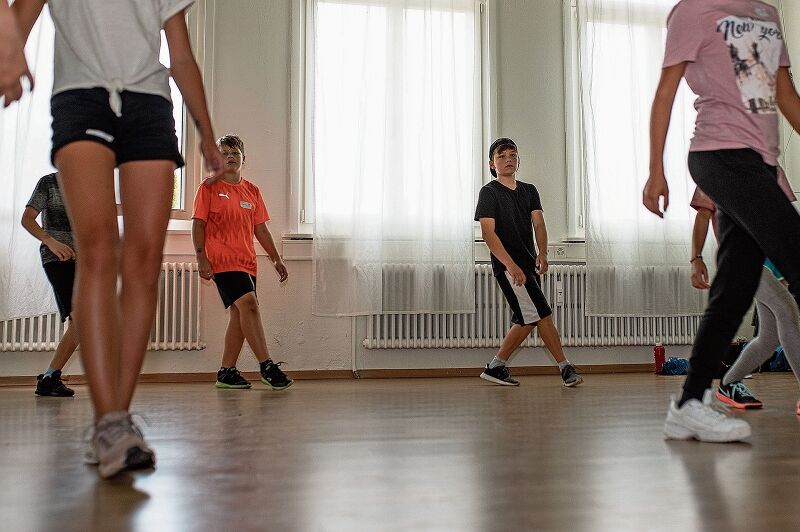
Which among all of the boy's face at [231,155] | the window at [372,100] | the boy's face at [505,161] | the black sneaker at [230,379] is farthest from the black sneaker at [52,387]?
the boy's face at [505,161]

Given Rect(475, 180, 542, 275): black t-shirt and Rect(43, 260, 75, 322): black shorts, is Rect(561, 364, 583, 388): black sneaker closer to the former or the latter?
Rect(475, 180, 542, 275): black t-shirt

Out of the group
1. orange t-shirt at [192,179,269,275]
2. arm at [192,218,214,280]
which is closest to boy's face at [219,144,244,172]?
orange t-shirt at [192,179,269,275]

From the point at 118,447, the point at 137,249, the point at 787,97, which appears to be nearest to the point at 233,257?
the point at 137,249

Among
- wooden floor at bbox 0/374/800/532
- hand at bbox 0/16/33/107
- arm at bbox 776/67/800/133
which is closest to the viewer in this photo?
wooden floor at bbox 0/374/800/532

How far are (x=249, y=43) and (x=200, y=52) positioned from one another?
0.32 meters

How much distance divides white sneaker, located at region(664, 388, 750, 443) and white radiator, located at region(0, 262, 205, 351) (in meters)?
3.44

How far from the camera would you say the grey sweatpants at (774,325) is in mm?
2449

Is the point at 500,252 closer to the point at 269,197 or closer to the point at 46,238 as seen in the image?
the point at 269,197

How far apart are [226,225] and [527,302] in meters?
1.56

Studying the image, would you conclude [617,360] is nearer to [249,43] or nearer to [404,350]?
[404,350]

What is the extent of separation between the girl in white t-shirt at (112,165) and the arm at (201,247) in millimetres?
2191

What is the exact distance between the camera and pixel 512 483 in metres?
1.28

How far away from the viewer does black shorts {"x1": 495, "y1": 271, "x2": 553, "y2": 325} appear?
13.0 feet

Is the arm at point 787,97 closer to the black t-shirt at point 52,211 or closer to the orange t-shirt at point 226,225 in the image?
the orange t-shirt at point 226,225
